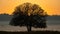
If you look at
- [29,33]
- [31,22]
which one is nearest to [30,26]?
[31,22]

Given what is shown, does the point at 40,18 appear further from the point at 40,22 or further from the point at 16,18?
the point at 16,18

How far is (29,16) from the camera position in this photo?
35.8 m

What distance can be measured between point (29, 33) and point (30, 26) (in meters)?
13.5

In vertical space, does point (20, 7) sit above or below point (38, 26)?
above

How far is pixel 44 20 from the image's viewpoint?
37438 millimetres

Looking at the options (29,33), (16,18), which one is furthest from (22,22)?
(29,33)

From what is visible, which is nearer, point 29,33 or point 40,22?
point 29,33

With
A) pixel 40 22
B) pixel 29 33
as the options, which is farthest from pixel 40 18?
pixel 29 33

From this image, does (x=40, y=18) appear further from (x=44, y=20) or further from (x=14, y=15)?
(x=14, y=15)

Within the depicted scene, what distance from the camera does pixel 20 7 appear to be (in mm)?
36625

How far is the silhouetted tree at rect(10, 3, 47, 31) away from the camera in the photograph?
3606 centimetres

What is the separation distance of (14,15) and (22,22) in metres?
1.39

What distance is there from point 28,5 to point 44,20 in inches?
121

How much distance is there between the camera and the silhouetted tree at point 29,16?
118ft
